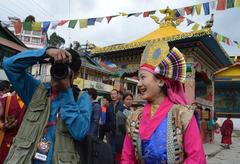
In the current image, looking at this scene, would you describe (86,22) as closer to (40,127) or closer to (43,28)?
(43,28)

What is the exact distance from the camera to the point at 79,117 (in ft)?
5.99

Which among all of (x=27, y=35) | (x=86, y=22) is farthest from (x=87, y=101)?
(x=27, y=35)

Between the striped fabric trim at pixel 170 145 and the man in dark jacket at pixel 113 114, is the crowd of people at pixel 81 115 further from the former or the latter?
the man in dark jacket at pixel 113 114

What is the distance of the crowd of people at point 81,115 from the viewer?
1.83 metres

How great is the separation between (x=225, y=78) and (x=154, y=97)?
21.7 meters

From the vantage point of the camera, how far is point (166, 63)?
2.18 meters

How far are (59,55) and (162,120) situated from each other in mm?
823

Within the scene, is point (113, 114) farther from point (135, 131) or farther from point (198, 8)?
point (198, 8)

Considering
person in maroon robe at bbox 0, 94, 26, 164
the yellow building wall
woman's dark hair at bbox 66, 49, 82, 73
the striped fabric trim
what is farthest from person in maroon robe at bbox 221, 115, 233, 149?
woman's dark hair at bbox 66, 49, 82, 73

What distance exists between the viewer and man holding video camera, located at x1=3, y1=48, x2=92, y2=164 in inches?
71.4

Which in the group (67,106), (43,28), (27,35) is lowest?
(67,106)

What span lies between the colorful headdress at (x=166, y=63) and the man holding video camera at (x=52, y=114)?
540mm

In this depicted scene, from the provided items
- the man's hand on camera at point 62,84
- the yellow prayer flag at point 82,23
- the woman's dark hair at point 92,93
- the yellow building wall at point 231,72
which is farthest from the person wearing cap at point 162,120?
the yellow building wall at point 231,72

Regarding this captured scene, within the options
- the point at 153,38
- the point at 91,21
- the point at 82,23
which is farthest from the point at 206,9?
the point at 82,23
